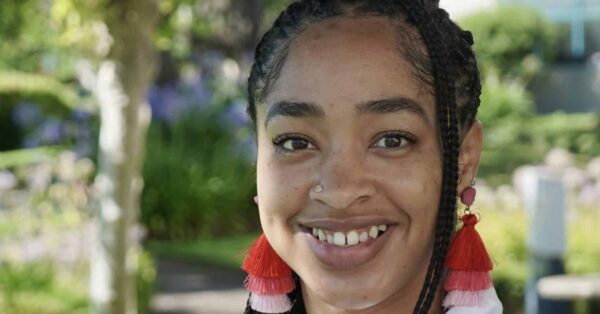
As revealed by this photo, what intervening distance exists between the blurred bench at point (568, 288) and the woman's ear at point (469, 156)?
514 centimetres

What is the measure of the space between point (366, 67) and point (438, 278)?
358 millimetres

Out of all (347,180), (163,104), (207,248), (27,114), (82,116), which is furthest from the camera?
(27,114)

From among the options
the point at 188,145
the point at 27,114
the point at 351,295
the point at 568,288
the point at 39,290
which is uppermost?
the point at 27,114

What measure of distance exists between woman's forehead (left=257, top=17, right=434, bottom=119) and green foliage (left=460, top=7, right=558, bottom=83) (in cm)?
2215

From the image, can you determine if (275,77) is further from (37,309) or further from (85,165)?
(85,165)

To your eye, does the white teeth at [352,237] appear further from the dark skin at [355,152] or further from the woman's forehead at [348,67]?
the woman's forehead at [348,67]

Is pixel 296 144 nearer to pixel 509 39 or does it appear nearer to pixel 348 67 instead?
pixel 348 67

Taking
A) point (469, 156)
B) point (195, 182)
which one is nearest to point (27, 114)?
point (195, 182)

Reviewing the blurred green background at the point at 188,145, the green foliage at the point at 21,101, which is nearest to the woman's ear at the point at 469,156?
the blurred green background at the point at 188,145

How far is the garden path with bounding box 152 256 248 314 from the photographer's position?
962 centimetres

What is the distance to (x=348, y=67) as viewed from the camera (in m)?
1.67

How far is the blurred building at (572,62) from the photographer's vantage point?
80.7ft

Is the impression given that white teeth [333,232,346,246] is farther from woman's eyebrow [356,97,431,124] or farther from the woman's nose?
woman's eyebrow [356,97,431,124]

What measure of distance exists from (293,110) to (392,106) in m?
0.15
